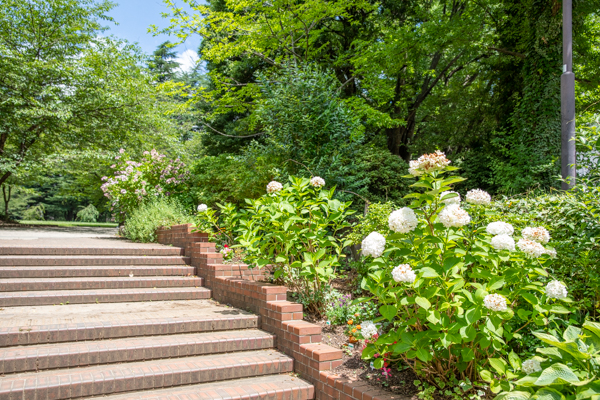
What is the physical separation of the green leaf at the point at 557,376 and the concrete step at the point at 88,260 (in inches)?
213

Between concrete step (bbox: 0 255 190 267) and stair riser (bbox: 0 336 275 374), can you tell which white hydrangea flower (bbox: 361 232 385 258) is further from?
concrete step (bbox: 0 255 190 267)

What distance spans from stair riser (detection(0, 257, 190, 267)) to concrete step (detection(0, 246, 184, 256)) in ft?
0.96

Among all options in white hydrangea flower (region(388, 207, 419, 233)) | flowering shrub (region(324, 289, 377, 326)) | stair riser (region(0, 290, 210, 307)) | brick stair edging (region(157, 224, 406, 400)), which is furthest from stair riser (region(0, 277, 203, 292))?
white hydrangea flower (region(388, 207, 419, 233))

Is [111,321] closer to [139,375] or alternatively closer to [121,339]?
[121,339]

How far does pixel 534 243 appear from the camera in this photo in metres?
2.59

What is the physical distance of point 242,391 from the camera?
3254 millimetres

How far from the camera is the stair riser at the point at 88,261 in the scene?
5.36 meters

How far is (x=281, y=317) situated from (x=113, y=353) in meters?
1.65

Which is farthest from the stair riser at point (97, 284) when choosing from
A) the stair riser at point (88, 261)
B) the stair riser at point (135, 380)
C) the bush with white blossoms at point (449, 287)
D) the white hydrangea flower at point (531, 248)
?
the white hydrangea flower at point (531, 248)

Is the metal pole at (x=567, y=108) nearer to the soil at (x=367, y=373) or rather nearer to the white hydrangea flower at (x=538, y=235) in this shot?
the white hydrangea flower at (x=538, y=235)

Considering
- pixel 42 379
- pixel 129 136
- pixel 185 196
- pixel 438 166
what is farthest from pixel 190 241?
pixel 129 136

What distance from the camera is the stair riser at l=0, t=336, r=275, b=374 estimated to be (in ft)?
10.6

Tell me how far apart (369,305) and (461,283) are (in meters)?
1.86

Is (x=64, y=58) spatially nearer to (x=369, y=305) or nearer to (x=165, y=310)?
(x=165, y=310)
